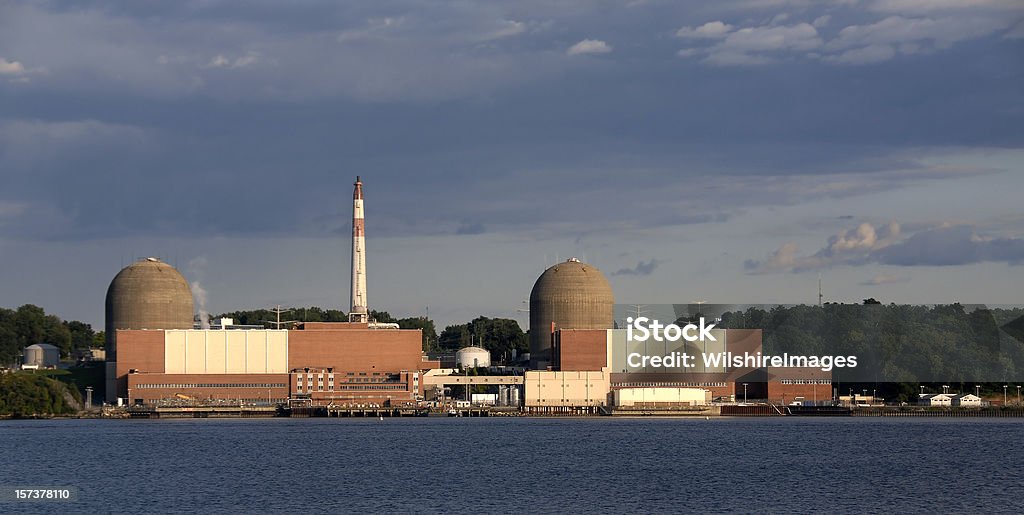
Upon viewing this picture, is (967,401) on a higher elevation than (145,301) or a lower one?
lower

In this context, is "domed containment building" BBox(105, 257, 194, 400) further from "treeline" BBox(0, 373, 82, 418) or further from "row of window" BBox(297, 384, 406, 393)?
"row of window" BBox(297, 384, 406, 393)

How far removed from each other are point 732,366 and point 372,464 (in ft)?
237

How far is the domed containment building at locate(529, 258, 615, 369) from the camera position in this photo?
486ft

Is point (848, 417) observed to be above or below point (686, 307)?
below

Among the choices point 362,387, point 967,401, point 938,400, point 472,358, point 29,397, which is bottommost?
point 967,401

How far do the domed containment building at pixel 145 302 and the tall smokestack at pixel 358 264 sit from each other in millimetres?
19420

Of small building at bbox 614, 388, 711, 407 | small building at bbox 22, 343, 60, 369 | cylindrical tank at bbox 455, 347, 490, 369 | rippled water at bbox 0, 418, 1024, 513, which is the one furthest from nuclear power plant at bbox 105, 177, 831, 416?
small building at bbox 22, 343, 60, 369

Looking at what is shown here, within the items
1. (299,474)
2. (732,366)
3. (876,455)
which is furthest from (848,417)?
(299,474)

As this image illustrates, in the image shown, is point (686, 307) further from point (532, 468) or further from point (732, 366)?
point (532, 468)

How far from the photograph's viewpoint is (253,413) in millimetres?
136875

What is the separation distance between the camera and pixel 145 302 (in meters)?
148

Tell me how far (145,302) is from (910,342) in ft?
266

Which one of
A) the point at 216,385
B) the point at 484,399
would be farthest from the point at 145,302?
the point at 484,399

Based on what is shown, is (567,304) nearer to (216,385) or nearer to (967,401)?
(216,385)
